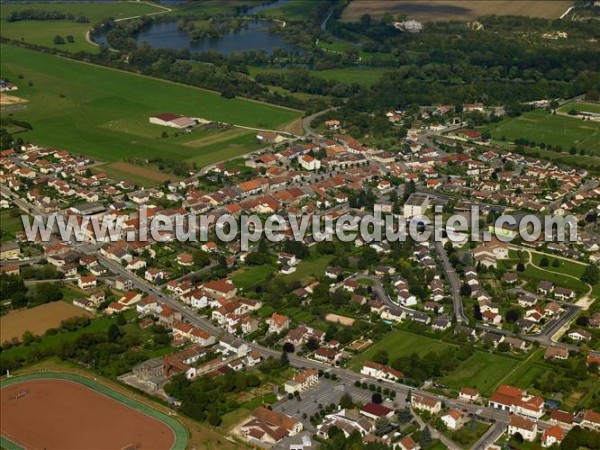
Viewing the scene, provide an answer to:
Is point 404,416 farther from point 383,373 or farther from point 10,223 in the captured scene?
point 10,223

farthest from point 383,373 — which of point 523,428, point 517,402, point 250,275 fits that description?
point 250,275

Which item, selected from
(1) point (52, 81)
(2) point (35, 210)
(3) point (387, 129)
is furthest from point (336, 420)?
(1) point (52, 81)

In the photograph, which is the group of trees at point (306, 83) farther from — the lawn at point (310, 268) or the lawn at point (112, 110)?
the lawn at point (310, 268)

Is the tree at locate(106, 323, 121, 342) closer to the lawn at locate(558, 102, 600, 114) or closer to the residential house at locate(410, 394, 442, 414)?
the residential house at locate(410, 394, 442, 414)

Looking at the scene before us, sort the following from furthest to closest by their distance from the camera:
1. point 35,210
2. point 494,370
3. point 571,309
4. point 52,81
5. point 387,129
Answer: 1. point 52,81
2. point 387,129
3. point 35,210
4. point 571,309
5. point 494,370

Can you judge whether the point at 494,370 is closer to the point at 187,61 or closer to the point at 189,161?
the point at 189,161

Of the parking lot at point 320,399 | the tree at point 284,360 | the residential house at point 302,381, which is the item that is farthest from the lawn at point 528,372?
the tree at point 284,360
